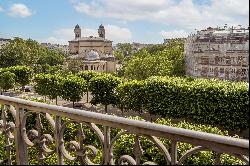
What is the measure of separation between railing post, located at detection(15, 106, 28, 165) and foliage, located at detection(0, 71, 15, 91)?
64702 millimetres

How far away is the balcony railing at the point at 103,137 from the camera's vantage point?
2.75 metres

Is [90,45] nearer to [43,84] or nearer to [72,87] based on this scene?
[43,84]

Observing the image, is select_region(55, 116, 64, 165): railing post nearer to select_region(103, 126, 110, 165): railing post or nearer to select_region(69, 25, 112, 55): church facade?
select_region(103, 126, 110, 165): railing post

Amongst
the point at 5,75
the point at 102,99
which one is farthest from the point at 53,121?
the point at 5,75

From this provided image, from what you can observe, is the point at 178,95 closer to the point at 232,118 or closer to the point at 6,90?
the point at 232,118

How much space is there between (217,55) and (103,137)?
258 ft

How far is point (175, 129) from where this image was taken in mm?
2943

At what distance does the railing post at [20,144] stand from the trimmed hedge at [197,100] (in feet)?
96.8

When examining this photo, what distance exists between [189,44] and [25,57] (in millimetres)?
47774

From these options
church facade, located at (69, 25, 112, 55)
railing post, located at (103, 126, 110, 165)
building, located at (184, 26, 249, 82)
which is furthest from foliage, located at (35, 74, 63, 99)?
church facade, located at (69, 25, 112, 55)

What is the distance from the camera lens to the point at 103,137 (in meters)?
3.49

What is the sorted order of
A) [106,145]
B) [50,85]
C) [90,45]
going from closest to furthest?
[106,145] → [50,85] → [90,45]

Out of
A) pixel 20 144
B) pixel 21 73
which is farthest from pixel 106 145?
pixel 21 73

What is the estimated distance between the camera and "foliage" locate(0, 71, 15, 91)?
6600 centimetres
